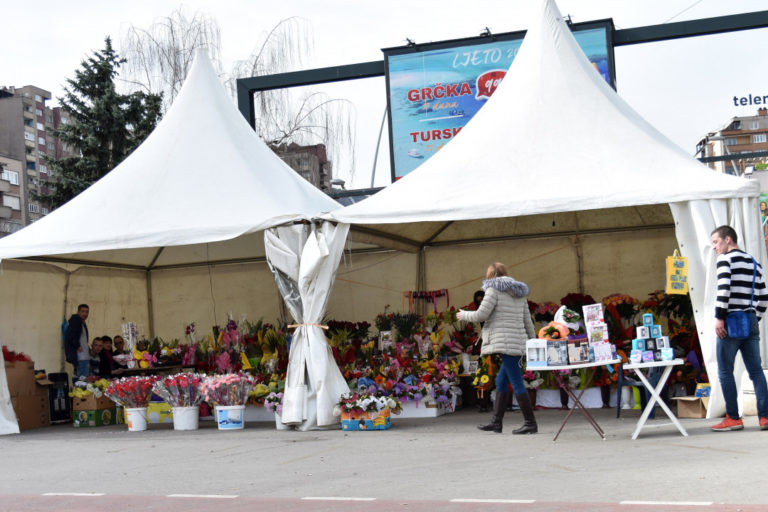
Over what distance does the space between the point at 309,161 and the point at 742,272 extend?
16.4 m

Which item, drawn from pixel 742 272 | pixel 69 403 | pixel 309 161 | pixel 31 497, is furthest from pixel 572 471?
pixel 309 161

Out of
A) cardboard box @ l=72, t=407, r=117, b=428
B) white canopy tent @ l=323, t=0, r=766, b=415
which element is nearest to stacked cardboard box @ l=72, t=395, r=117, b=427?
cardboard box @ l=72, t=407, r=117, b=428

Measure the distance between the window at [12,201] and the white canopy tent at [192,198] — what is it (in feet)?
251

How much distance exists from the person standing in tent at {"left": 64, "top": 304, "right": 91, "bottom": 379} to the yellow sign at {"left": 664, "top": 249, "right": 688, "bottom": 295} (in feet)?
24.7

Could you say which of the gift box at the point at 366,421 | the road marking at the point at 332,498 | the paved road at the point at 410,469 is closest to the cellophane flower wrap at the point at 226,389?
the paved road at the point at 410,469

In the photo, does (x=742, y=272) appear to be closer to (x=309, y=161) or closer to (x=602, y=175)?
(x=602, y=175)

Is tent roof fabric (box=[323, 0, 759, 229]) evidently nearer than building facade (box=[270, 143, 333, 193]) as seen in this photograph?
Yes

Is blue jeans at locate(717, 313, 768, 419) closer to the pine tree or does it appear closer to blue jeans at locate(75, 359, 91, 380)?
blue jeans at locate(75, 359, 91, 380)

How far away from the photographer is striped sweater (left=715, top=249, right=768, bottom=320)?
7531 millimetres

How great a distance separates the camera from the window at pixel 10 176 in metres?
81.8

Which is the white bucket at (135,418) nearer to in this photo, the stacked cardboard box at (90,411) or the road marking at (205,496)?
the stacked cardboard box at (90,411)

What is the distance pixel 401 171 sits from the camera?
1634 cm

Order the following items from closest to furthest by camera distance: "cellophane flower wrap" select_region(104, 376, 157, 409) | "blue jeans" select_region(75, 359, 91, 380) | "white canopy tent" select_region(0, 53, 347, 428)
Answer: "white canopy tent" select_region(0, 53, 347, 428), "cellophane flower wrap" select_region(104, 376, 157, 409), "blue jeans" select_region(75, 359, 91, 380)

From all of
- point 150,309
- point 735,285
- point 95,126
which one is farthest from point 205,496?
point 95,126
